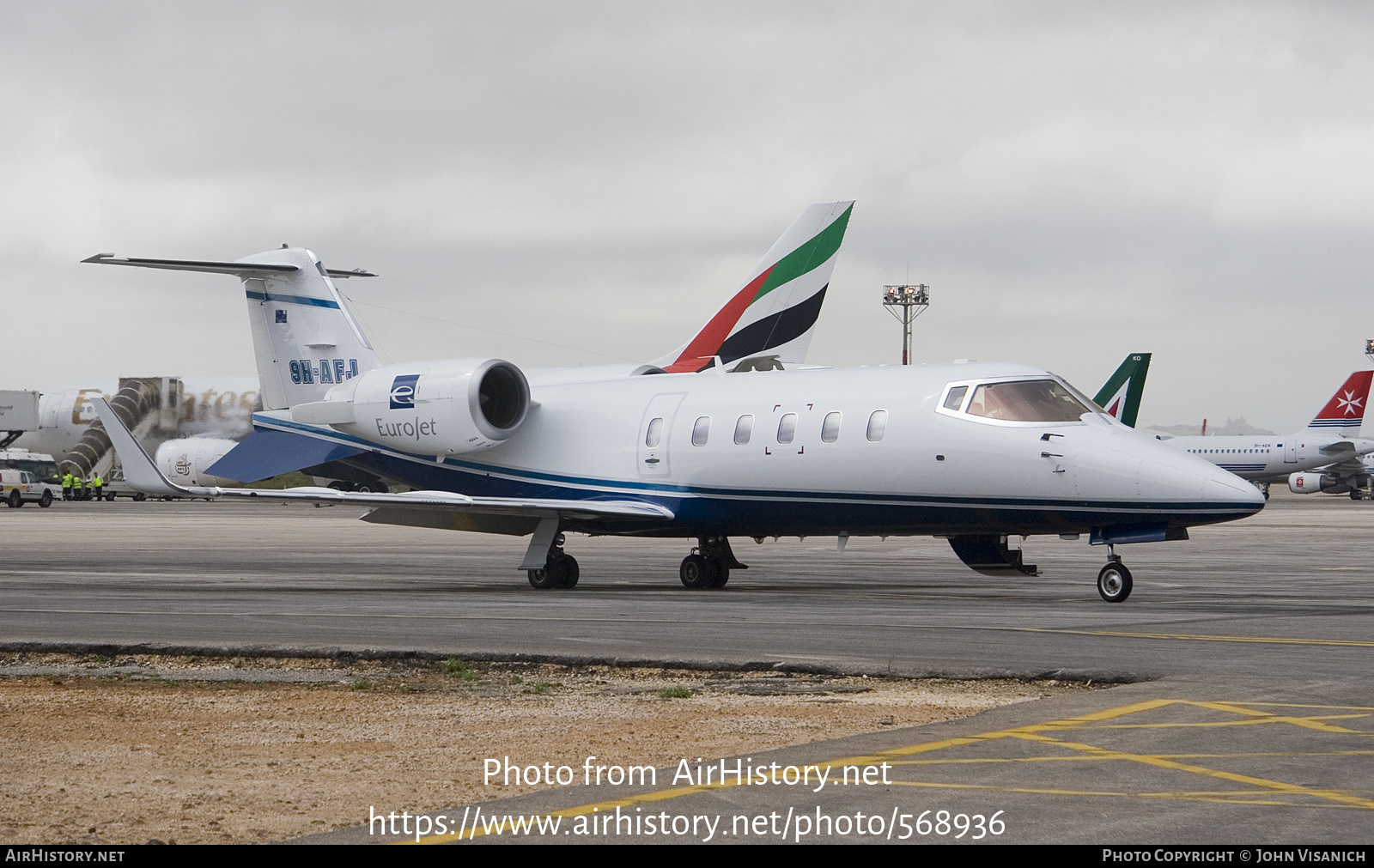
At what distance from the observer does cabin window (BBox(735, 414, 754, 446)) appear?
21.8 meters

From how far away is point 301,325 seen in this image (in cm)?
2753

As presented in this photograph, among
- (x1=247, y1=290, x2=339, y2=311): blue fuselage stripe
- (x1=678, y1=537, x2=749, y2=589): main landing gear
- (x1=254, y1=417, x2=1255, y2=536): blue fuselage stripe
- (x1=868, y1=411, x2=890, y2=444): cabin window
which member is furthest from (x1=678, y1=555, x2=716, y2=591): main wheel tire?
(x1=247, y1=290, x2=339, y2=311): blue fuselage stripe

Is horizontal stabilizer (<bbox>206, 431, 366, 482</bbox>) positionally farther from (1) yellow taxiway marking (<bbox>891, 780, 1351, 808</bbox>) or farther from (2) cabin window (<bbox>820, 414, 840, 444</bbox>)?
(1) yellow taxiway marking (<bbox>891, 780, 1351, 808</bbox>)

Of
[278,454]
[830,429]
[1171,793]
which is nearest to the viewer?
[1171,793]

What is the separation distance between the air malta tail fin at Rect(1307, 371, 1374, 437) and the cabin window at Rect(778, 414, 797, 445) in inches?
3272

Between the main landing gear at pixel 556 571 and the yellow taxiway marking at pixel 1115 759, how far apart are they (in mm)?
13999

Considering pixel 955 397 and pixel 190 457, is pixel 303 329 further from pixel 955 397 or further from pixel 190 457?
pixel 190 457

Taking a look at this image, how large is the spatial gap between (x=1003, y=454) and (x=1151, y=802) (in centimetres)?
1252

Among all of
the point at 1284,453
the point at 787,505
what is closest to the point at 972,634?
the point at 787,505

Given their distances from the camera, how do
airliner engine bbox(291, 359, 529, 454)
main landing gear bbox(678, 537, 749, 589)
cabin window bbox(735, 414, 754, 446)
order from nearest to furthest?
cabin window bbox(735, 414, 754, 446) < main landing gear bbox(678, 537, 749, 589) < airliner engine bbox(291, 359, 529, 454)

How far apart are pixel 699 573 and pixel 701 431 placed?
239cm

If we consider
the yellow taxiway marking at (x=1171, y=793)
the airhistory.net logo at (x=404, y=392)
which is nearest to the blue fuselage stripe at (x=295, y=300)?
the airhistory.net logo at (x=404, y=392)

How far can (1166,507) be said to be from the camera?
17.9 m

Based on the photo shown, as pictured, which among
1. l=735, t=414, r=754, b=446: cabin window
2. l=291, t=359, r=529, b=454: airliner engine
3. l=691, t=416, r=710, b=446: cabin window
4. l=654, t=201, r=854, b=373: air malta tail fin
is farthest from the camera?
l=654, t=201, r=854, b=373: air malta tail fin
